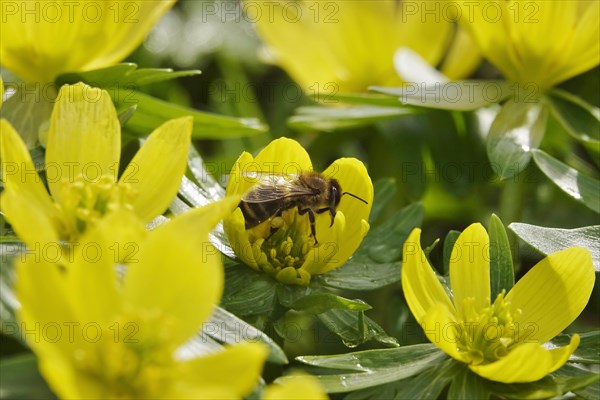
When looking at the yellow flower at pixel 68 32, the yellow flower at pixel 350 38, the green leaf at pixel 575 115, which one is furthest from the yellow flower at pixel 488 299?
Result: the yellow flower at pixel 350 38

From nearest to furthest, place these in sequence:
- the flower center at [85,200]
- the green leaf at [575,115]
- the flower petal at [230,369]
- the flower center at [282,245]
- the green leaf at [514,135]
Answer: the flower petal at [230,369] < the flower center at [85,200] < the flower center at [282,245] < the green leaf at [514,135] < the green leaf at [575,115]

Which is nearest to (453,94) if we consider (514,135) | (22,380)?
(514,135)

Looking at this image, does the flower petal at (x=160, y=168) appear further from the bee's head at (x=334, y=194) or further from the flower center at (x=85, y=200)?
the bee's head at (x=334, y=194)

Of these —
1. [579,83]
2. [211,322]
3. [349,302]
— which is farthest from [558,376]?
[579,83]

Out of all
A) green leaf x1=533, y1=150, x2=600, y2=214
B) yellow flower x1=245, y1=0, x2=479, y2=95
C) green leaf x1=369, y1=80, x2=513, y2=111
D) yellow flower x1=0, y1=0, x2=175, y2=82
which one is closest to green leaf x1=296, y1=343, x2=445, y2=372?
green leaf x1=533, y1=150, x2=600, y2=214

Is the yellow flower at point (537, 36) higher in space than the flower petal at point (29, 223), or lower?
higher
